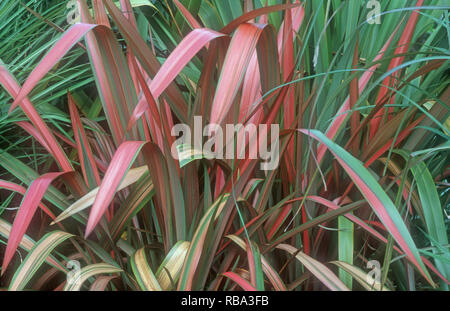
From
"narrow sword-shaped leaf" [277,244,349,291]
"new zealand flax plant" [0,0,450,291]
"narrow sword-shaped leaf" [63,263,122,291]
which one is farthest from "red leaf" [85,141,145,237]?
"narrow sword-shaped leaf" [277,244,349,291]

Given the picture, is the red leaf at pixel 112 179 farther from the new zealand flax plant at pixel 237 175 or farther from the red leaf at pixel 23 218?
the red leaf at pixel 23 218

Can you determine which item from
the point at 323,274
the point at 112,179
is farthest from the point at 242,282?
the point at 112,179

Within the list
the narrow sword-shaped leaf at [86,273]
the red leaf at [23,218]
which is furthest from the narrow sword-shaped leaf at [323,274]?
the red leaf at [23,218]

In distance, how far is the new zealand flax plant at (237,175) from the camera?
60 centimetres

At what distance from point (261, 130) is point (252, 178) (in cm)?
12

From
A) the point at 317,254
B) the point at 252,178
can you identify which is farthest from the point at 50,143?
the point at 317,254

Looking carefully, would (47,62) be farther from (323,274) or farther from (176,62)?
(323,274)

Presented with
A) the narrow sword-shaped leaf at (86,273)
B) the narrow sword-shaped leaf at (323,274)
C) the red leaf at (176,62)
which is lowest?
the narrow sword-shaped leaf at (323,274)

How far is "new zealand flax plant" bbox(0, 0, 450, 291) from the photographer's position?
1.96ft

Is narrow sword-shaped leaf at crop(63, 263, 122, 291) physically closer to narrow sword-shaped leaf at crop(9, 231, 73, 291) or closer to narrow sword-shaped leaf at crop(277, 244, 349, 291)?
narrow sword-shaped leaf at crop(9, 231, 73, 291)

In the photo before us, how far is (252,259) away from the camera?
24.0 inches
